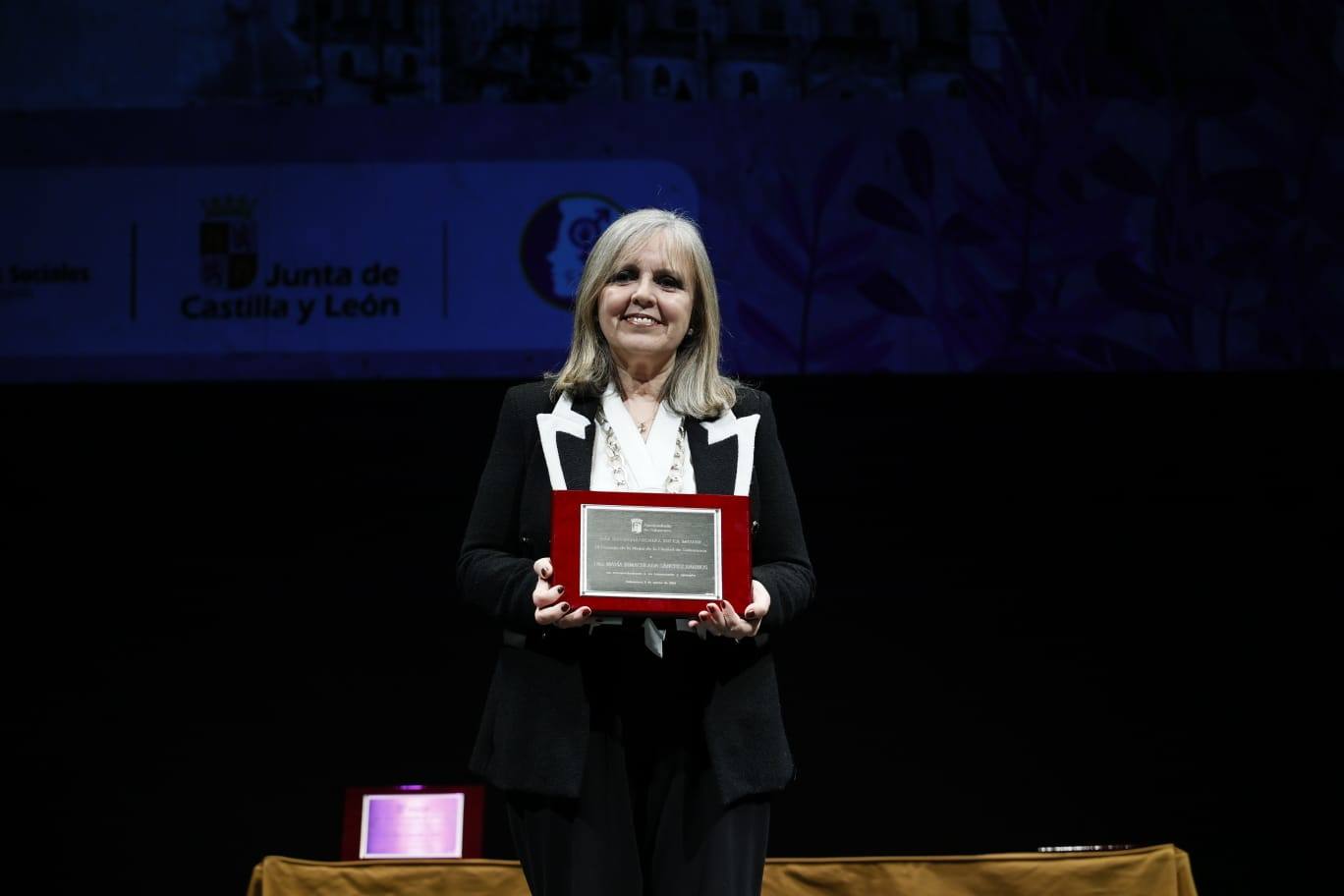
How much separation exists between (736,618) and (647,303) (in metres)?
0.43

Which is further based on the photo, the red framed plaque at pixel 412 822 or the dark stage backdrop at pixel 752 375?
the dark stage backdrop at pixel 752 375

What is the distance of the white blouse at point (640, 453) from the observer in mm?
1602

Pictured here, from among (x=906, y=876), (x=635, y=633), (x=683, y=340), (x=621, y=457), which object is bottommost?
(x=906, y=876)

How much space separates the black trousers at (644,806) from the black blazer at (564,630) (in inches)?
1.2

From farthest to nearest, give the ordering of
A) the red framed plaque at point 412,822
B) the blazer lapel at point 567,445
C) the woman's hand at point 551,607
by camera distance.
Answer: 1. the red framed plaque at point 412,822
2. the blazer lapel at point 567,445
3. the woman's hand at point 551,607

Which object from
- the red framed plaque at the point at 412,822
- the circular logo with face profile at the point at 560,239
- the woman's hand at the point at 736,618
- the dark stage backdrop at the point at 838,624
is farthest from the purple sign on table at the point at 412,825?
the woman's hand at the point at 736,618

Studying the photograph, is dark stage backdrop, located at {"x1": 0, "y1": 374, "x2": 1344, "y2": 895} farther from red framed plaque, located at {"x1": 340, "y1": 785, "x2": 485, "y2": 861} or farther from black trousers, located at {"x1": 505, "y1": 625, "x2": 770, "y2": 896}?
black trousers, located at {"x1": 505, "y1": 625, "x2": 770, "y2": 896}

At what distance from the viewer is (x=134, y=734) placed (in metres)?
3.46

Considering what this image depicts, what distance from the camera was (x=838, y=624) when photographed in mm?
3502

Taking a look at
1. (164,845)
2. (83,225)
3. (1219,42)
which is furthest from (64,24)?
(1219,42)

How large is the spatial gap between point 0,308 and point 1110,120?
9.58 feet

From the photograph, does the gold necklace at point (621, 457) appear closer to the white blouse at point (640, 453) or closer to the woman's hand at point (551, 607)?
the white blouse at point (640, 453)

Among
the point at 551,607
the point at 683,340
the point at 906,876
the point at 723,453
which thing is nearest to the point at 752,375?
the point at 906,876

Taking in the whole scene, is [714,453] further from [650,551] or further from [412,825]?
[412,825]
